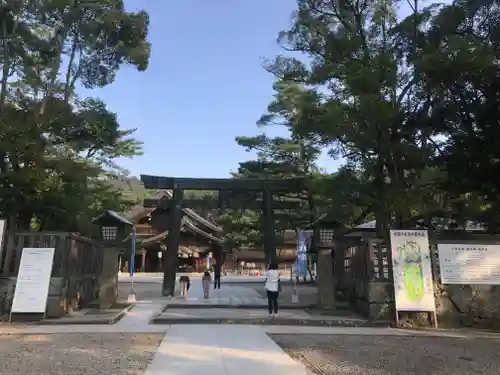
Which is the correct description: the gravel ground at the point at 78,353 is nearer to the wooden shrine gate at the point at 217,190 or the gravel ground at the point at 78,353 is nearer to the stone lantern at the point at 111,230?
the stone lantern at the point at 111,230

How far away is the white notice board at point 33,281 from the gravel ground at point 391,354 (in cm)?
590

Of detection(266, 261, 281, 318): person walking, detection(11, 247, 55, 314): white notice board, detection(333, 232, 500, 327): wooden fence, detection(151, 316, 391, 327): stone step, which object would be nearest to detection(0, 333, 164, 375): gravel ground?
detection(151, 316, 391, 327): stone step

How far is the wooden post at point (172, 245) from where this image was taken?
1875 centimetres

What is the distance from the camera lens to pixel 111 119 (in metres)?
15.9

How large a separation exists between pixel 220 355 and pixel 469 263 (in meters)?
7.47

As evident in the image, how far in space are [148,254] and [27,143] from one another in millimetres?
29511

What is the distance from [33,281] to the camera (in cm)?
1098

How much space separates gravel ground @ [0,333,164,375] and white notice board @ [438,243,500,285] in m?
7.21

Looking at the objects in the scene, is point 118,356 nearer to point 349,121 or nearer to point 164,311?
point 164,311

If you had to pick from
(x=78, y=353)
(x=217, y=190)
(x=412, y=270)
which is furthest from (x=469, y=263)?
(x=217, y=190)

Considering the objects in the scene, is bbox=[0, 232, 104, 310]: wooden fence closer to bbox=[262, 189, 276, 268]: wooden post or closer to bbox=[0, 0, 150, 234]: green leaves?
bbox=[0, 0, 150, 234]: green leaves

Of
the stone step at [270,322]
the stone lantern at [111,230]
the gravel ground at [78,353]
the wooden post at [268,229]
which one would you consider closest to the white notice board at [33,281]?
the gravel ground at [78,353]

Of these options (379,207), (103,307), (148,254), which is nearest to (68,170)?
(103,307)

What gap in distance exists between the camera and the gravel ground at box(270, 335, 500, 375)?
21.1ft
